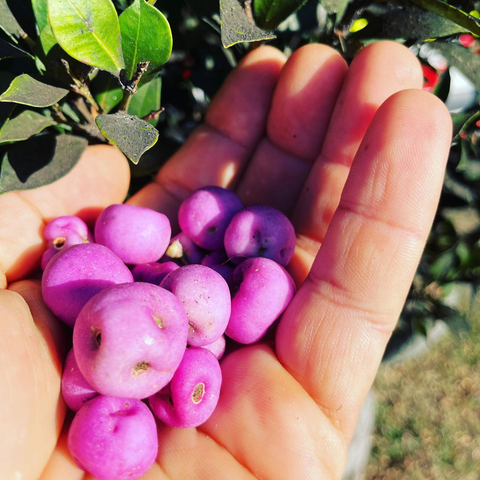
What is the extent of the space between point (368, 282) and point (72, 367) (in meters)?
1.04

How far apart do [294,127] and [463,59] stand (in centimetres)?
71

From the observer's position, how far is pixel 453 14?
1485 mm

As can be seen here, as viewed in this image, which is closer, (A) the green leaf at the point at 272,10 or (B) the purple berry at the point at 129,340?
(B) the purple berry at the point at 129,340

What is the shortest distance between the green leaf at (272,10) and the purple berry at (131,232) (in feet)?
2.79

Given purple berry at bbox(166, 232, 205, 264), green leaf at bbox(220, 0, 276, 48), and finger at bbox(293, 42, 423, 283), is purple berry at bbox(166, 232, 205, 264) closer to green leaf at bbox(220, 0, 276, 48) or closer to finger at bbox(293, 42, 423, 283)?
finger at bbox(293, 42, 423, 283)

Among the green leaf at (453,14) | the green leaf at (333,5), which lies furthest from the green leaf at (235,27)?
the green leaf at (453,14)

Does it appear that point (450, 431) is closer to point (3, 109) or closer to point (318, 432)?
point (318, 432)

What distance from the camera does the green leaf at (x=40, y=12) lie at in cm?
136

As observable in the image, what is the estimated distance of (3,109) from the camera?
1.48 metres

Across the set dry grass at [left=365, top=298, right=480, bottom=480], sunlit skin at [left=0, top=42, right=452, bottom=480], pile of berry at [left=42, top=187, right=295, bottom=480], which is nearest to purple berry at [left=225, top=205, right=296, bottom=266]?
pile of berry at [left=42, top=187, right=295, bottom=480]

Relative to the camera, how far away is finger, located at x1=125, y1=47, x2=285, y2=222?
2.14 meters

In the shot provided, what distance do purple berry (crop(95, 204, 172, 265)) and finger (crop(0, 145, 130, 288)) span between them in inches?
11.7

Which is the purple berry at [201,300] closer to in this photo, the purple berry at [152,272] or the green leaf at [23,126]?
the purple berry at [152,272]

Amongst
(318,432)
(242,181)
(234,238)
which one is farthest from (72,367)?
(242,181)
